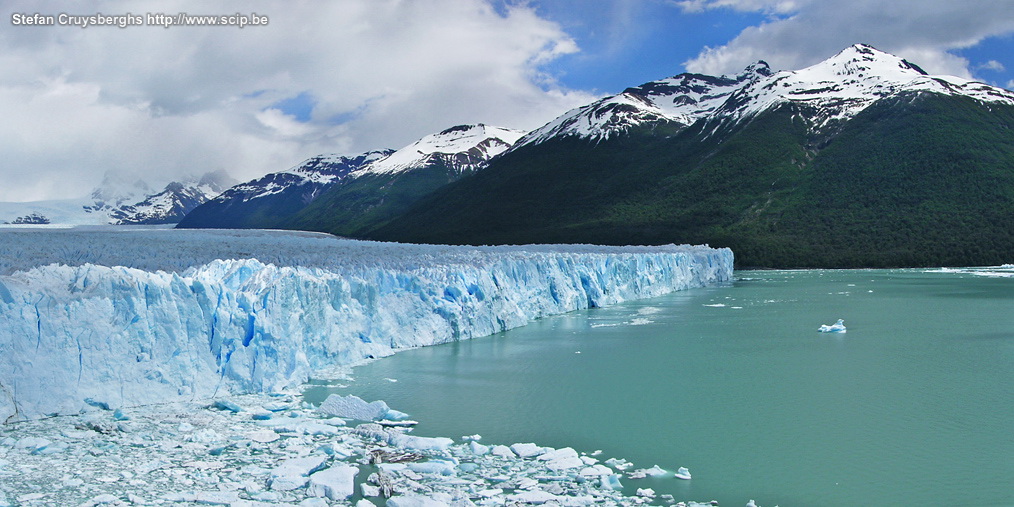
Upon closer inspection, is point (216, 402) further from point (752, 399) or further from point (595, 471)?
point (752, 399)

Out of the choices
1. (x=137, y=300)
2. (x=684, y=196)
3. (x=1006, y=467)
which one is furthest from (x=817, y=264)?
(x=137, y=300)

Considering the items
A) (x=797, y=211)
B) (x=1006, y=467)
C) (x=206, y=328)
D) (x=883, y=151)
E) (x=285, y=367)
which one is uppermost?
(x=883, y=151)

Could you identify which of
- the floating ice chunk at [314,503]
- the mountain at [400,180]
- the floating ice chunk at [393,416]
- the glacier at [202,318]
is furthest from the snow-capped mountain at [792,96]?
the floating ice chunk at [314,503]

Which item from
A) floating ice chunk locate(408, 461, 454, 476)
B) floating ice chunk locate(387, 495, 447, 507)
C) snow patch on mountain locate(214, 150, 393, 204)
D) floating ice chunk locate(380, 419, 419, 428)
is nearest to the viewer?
floating ice chunk locate(387, 495, 447, 507)

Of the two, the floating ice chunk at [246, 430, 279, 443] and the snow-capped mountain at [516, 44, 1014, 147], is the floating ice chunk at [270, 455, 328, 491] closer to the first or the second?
the floating ice chunk at [246, 430, 279, 443]

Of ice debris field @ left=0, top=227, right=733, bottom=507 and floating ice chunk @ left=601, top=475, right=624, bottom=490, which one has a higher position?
ice debris field @ left=0, top=227, right=733, bottom=507

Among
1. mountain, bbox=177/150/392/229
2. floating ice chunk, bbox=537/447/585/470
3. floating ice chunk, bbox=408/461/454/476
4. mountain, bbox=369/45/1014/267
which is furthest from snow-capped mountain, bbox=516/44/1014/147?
floating ice chunk, bbox=408/461/454/476

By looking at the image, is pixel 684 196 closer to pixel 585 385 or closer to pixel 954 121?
pixel 954 121
